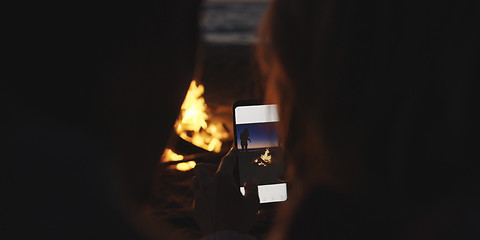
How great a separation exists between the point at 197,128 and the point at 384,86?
1.49 m

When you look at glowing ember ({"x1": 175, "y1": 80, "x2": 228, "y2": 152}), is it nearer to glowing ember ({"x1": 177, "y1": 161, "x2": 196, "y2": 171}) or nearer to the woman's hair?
glowing ember ({"x1": 177, "y1": 161, "x2": 196, "y2": 171})

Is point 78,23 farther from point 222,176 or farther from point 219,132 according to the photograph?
point 219,132

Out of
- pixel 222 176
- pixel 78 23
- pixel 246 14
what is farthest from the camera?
pixel 246 14

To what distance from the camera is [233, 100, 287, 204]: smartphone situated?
1.25 meters

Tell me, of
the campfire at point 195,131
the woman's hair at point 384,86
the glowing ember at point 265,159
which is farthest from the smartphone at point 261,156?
the woman's hair at point 384,86

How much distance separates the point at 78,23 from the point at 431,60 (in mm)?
376

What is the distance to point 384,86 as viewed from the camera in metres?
0.44

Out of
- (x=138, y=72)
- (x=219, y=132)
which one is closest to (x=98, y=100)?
(x=138, y=72)

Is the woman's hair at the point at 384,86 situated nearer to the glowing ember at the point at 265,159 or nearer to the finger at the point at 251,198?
the finger at the point at 251,198

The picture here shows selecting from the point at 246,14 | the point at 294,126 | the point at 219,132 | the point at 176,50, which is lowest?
the point at 219,132

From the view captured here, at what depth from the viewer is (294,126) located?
22.3 inches

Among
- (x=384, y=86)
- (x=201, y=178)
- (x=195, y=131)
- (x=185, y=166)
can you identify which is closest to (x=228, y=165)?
(x=201, y=178)

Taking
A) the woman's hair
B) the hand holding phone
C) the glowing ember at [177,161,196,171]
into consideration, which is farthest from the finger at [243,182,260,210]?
the glowing ember at [177,161,196,171]

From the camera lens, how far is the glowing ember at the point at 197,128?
5.57ft
